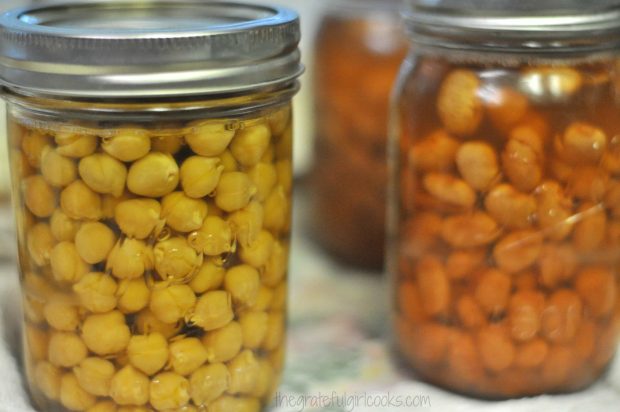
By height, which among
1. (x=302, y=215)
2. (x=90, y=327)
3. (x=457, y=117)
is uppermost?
(x=457, y=117)

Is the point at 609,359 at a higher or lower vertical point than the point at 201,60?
lower

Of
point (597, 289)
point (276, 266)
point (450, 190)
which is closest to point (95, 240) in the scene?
point (276, 266)

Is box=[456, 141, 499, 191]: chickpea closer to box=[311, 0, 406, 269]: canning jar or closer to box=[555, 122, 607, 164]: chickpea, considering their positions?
box=[555, 122, 607, 164]: chickpea

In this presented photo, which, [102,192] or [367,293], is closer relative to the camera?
[102,192]

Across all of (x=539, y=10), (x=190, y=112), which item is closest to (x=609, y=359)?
(x=539, y=10)

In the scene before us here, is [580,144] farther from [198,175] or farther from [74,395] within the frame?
[74,395]

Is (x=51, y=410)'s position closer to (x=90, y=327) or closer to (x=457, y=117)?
(x=90, y=327)
